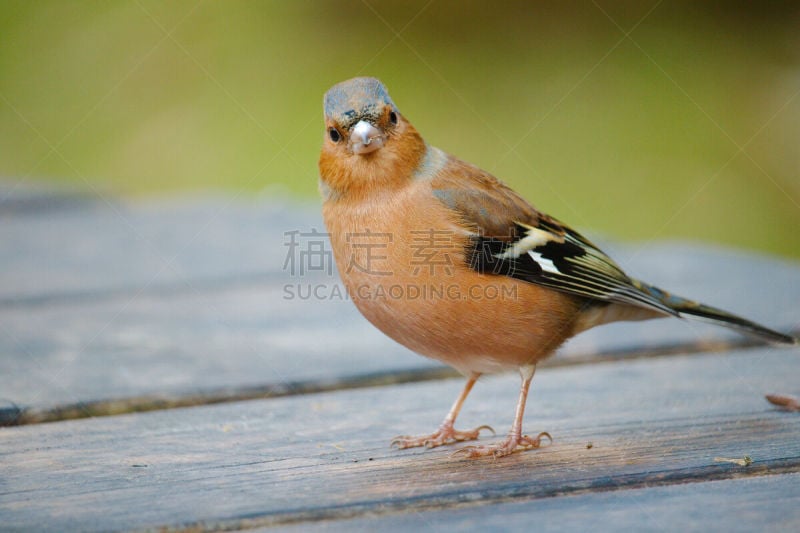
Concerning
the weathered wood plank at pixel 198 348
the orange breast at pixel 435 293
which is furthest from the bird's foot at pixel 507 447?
the weathered wood plank at pixel 198 348

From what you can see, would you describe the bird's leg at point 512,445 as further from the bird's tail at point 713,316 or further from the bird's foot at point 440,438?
the bird's tail at point 713,316

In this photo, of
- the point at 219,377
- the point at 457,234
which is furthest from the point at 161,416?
the point at 457,234

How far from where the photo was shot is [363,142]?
3211 millimetres

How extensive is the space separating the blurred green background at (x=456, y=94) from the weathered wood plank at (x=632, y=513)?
6.92 metres

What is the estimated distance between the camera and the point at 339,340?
12.5 ft

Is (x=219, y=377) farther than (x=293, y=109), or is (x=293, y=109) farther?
(x=293, y=109)

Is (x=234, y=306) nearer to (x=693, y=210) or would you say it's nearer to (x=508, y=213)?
(x=508, y=213)

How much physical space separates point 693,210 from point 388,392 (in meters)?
6.93

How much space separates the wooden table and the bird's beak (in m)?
0.75

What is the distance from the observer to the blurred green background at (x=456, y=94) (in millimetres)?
9500

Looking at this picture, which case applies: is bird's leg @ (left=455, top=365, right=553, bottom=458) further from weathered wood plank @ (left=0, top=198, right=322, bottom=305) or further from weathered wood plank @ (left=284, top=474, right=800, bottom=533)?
weathered wood plank @ (left=0, top=198, right=322, bottom=305)

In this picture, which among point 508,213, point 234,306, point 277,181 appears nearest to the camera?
point 508,213

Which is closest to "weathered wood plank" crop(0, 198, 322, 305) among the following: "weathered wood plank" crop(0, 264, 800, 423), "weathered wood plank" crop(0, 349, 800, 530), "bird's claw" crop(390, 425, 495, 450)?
"weathered wood plank" crop(0, 264, 800, 423)

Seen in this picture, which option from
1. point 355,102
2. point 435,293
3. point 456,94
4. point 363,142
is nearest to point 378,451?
point 435,293
